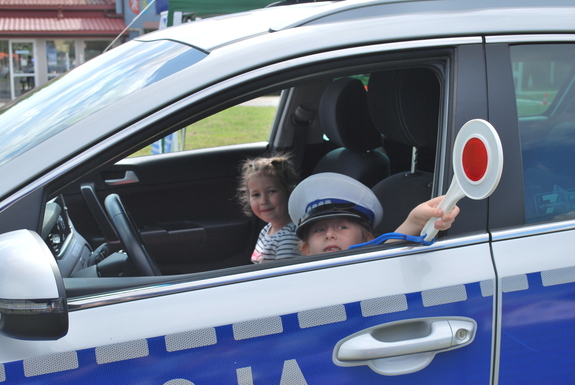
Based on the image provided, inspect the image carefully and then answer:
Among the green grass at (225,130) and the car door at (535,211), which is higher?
the green grass at (225,130)

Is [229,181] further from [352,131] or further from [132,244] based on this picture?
[132,244]

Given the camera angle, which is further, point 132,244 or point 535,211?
point 132,244

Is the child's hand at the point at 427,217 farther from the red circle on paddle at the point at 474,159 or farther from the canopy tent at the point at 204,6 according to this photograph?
the canopy tent at the point at 204,6

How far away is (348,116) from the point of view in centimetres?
256

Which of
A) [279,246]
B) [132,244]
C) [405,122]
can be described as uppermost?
[405,122]

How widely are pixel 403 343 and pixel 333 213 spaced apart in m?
0.61

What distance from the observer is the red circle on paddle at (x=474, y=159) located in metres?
1.07

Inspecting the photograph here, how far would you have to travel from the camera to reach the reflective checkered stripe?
107 centimetres

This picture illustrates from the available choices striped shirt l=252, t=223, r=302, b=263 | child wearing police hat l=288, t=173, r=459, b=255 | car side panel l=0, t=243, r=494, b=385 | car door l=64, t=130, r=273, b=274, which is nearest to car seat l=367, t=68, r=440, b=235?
child wearing police hat l=288, t=173, r=459, b=255

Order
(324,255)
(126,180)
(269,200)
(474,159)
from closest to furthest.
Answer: (474,159)
(324,255)
(269,200)
(126,180)

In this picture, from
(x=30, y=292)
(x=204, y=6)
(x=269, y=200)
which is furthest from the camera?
(x=204, y=6)

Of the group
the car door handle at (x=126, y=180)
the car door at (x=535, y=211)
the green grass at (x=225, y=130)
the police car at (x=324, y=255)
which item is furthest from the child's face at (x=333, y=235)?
the green grass at (x=225, y=130)

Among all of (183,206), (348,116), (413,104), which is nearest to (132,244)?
(413,104)

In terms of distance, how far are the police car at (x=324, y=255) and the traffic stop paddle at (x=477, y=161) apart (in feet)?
0.06
